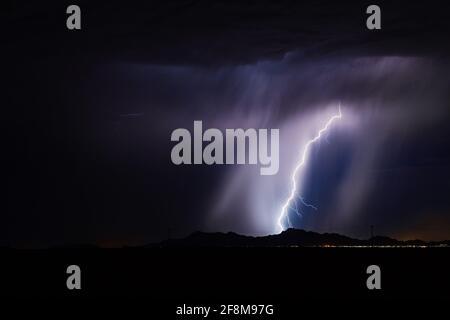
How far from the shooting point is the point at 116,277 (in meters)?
97.8

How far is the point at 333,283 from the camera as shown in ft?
285
